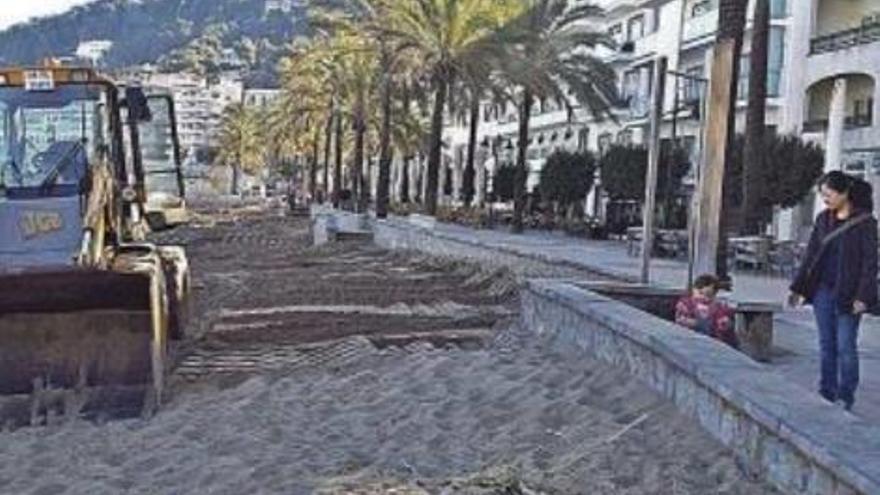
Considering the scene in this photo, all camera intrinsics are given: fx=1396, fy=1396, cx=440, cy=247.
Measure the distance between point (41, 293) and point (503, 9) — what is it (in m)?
35.9

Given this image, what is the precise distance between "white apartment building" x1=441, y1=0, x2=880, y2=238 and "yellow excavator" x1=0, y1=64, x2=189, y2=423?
18000mm

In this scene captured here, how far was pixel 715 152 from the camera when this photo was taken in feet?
43.7

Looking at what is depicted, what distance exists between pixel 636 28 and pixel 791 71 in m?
22.6

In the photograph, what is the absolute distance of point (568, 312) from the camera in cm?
1245

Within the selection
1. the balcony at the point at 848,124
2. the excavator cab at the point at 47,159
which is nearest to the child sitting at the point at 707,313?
the excavator cab at the point at 47,159

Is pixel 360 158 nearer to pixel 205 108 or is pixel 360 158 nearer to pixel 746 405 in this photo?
pixel 746 405

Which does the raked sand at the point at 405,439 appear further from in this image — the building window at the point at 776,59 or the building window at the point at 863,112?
the building window at the point at 776,59

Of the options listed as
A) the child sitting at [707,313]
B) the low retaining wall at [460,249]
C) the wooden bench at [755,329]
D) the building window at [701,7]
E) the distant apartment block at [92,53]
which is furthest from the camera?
the building window at [701,7]

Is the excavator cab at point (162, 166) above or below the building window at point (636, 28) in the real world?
below

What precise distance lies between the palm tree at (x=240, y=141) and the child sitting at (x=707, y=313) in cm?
10630

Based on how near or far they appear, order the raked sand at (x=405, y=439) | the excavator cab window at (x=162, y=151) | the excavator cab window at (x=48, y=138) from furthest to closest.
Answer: the excavator cab window at (x=162, y=151) < the excavator cab window at (x=48, y=138) < the raked sand at (x=405, y=439)

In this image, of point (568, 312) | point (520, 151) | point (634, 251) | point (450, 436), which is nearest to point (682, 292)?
point (568, 312)

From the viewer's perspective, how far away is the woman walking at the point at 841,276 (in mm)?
9070

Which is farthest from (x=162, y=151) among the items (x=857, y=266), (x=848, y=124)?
(x=848, y=124)
